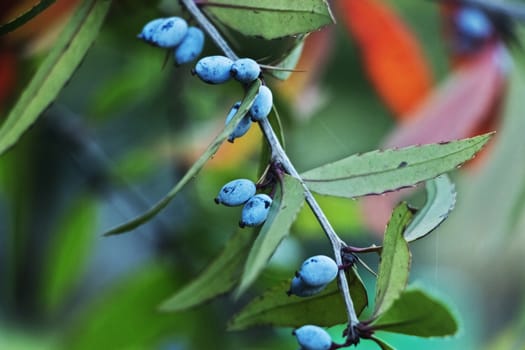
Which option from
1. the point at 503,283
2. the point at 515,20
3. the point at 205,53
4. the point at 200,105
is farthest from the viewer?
the point at 503,283

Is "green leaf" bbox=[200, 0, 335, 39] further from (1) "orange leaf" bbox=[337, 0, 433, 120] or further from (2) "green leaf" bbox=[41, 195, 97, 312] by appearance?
(2) "green leaf" bbox=[41, 195, 97, 312]

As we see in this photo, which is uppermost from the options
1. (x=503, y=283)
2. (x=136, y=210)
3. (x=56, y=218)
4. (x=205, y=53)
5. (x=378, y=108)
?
(x=205, y=53)

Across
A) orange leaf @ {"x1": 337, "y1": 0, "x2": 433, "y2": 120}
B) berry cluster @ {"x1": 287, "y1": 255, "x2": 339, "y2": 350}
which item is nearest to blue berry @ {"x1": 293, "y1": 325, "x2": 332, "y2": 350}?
berry cluster @ {"x1": 287, "y1": 255, "x2": 339, "y2": 350}

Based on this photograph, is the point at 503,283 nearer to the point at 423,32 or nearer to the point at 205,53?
the point at 423,32

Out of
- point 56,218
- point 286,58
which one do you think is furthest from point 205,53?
point 56,218

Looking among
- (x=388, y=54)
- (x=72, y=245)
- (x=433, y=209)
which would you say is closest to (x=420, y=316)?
(x=433, y=209)

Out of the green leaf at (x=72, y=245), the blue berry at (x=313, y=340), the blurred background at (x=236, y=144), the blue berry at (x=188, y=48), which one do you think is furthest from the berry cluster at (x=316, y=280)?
the green leaf at (x=72, y=245)

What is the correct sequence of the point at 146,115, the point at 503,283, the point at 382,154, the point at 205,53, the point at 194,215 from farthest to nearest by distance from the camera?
the point at 503,283 < the point at 146,115 < the point at 194,215 < the point at 205,53 < the point at 382,154

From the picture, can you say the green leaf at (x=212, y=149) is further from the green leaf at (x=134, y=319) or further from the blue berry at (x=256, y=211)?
the green leaf at (x=134, y=319)
